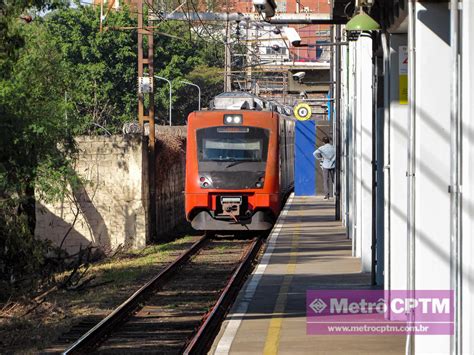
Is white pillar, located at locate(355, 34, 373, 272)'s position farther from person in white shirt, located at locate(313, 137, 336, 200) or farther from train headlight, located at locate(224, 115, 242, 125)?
person in white shirt, located at locate(313, 137, 336, 200)

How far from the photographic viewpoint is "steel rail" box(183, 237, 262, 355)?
40.3ft

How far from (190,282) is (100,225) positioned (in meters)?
9.94

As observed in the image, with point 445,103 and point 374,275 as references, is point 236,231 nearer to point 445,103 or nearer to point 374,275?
point 374,275

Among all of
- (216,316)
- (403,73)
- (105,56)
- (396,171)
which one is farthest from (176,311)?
(105,56)

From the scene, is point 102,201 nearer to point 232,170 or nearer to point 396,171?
point 232,170

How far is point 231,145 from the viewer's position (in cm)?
2634

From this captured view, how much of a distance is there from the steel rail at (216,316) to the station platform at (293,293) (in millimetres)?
209

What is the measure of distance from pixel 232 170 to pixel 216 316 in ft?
37.9

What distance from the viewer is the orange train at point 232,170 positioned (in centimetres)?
2583

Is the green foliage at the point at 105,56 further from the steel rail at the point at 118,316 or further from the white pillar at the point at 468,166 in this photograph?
the white pillar at the point at 468,166

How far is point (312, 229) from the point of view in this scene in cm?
2698

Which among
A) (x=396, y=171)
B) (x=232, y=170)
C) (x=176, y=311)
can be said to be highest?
(x=396, y=171)

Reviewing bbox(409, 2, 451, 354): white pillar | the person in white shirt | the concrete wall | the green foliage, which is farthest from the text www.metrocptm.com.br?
the green foliage

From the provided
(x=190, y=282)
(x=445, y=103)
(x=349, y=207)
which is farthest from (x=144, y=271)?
(x=445, y=103)
